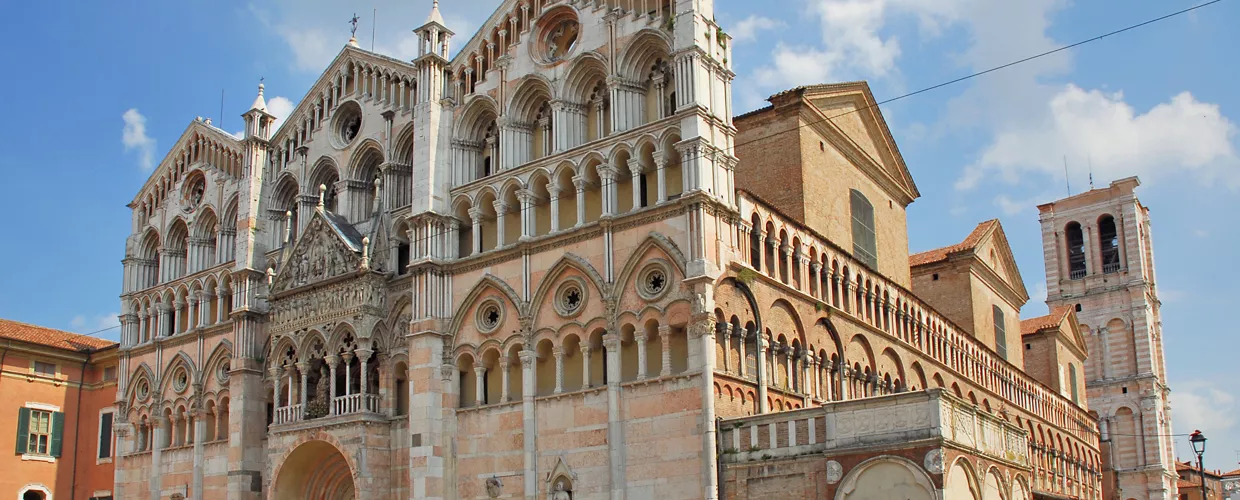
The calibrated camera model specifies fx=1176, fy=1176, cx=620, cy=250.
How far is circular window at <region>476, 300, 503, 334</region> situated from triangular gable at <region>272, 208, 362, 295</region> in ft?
14.8

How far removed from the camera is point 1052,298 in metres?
80.1

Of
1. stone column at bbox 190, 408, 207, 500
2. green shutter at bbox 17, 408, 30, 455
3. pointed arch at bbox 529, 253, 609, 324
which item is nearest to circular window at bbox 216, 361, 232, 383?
stone column at bbox 190, 408, 207, 500

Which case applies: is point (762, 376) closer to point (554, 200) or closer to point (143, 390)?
point (554, 200)

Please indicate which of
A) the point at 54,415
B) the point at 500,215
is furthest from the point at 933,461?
the point at 54,415

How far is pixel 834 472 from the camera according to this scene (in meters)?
22.6

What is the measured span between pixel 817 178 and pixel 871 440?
12.2 m

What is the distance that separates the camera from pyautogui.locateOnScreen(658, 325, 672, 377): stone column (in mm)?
25375

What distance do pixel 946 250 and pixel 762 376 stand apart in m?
22.3

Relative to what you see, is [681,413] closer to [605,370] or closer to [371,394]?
[605,370]

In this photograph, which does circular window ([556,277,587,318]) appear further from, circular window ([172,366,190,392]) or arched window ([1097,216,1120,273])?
arched window ([1097,216,1120,273])

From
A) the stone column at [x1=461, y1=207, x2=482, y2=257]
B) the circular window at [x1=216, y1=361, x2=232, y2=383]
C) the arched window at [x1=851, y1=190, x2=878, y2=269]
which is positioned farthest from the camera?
the circular window at [x1=216, y1=361, x2=232, y2=383]

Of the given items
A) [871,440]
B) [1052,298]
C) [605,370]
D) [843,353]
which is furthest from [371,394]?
[1052,298]

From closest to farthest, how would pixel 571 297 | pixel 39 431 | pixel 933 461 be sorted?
1. pixel 933 461
2. pixel 571 297
3. pixel 39 431

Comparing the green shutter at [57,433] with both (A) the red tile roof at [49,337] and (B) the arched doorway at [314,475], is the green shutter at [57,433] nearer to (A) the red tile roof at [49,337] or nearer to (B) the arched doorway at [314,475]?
(A) the red tile roof at [49,337]
